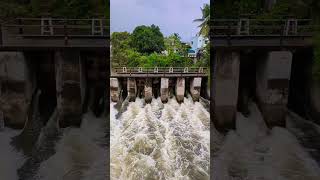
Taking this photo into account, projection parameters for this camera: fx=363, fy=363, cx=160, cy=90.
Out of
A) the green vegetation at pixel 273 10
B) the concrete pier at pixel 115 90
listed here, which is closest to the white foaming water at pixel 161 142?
the concrete pier at pixel 115 90

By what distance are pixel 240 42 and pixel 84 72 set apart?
1.79 meters

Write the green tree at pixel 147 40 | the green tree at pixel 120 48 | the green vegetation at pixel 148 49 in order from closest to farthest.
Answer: the green tree at pixel 120 48 < the green vegetation at pixel 148 49 < the green tree at pixel 147 40

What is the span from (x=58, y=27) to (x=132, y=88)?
4521 millimetres

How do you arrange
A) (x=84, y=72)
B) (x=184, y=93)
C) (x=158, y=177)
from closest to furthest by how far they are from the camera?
(x=84, y=72) < (x=158, y=177) < (x=184, y=93)

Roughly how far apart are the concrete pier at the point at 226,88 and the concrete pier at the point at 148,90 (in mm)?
4348

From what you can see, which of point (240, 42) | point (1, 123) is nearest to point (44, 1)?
point (1, 123)

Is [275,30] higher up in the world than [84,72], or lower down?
higher up

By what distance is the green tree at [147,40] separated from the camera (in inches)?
418

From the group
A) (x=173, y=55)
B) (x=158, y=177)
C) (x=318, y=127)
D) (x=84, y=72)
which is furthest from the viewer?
(x=173, y=55)

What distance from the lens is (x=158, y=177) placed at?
4621 millimetres

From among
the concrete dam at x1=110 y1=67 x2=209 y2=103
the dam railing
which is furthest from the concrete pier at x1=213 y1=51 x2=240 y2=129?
the dam railing

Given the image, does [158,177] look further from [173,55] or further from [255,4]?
[173,55]

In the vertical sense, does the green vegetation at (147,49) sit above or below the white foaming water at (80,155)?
above

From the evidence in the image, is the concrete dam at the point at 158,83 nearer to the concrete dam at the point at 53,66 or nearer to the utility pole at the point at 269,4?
the concrete dam at the point at 53,66
